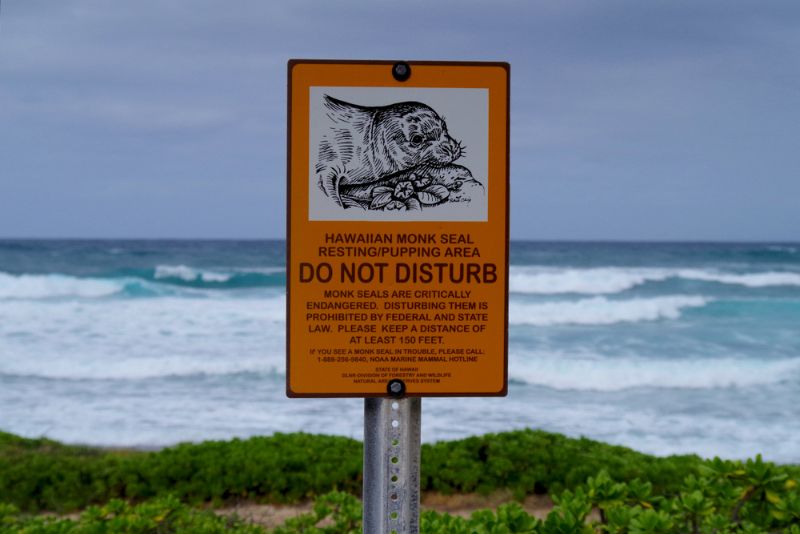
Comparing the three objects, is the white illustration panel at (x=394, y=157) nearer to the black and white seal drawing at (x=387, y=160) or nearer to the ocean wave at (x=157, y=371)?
the black and white seal drawing at (x=387, y=160)

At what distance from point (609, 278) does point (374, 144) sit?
94.2ft

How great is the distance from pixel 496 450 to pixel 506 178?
4.13 metres

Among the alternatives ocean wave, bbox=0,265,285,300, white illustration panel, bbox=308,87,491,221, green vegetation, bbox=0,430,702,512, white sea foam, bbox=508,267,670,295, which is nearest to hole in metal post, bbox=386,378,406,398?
white illustration panel, bbox=308,87,491,221

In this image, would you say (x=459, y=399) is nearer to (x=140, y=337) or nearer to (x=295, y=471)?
(x=295, y=471)

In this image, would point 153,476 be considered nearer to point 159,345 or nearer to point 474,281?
point 474,281

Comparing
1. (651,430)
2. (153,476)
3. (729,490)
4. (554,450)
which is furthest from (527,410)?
(729,490)

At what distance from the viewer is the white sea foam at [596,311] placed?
1919 centimetres

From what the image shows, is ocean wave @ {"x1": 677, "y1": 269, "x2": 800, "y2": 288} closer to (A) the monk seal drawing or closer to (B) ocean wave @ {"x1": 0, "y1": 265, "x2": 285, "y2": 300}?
(B) ocean wave @ {"x1": 0, "y1": 265, "x2": 285, "y2": 300}

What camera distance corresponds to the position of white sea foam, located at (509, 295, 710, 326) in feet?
63.0

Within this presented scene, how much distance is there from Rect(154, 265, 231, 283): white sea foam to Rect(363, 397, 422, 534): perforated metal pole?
91.4 feet

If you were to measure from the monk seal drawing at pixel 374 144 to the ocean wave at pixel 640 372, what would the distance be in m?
10.7

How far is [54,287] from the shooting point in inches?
1042

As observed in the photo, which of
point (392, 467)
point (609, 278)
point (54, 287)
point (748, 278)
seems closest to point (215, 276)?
point (54, 287)

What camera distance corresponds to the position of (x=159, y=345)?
14914 millimetres
